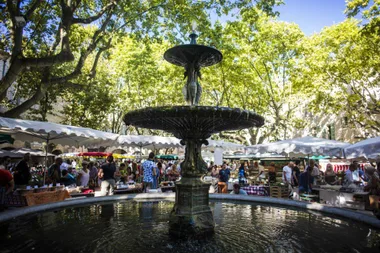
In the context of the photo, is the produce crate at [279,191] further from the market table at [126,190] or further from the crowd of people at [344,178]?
the market table at [126,190]

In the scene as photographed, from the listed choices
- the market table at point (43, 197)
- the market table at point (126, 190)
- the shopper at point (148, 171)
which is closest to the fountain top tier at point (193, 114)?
the market table at point (43, 197)

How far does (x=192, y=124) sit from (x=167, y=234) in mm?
2086

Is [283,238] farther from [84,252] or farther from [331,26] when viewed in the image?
[331,26]

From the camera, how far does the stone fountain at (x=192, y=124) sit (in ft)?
16.3

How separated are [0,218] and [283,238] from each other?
17.0 ft

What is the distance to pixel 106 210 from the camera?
7184 mm

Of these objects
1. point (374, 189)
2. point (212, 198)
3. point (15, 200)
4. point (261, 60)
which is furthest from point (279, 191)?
point (261, 60)

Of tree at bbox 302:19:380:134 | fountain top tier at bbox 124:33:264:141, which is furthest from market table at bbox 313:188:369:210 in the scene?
tree at bbox 302:19:380:134

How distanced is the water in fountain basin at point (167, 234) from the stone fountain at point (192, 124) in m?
0.35

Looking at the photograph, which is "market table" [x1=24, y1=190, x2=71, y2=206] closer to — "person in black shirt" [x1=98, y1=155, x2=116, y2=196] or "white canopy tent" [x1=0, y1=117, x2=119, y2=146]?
"person in black shirt" [x1=98, y1=155, x2=116, y2=196]

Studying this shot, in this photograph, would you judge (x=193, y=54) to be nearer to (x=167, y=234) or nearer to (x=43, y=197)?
(x=167, y=234)

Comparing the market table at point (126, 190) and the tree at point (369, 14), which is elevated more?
the tree at point (369, 14)

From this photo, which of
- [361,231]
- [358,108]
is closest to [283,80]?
[358,108]

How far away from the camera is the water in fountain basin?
14.1ft
